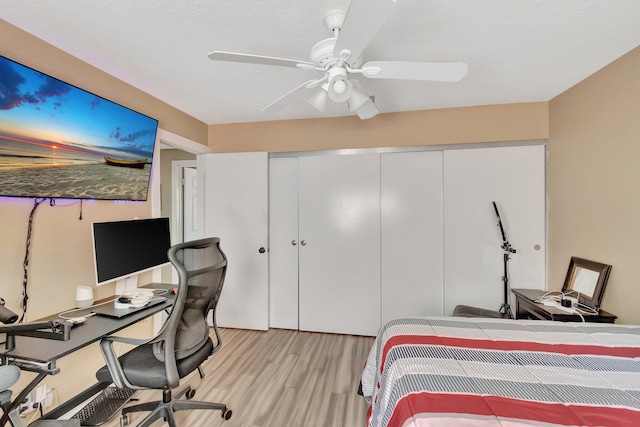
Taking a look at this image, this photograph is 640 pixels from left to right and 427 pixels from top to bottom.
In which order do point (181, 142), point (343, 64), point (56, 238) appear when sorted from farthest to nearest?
point (181, 142)
point (56, 238)
point (343, 64)

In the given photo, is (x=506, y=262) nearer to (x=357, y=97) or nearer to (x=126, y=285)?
(x=357, y=97)

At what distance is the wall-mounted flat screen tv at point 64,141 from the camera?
149 centimetres

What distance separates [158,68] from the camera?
6.82ft

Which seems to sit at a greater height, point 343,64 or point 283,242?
point 343,64

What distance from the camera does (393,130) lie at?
10.0 feet

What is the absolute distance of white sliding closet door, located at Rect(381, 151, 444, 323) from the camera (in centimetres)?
295

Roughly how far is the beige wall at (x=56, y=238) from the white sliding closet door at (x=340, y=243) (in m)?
1.75

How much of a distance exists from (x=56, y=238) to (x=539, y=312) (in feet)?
11.5

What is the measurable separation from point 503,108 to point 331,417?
3.14 meters

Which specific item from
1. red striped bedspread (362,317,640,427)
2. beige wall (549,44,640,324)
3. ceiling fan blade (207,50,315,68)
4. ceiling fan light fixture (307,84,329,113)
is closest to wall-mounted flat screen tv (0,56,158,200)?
ceiling fan blade (207,50,315,68)

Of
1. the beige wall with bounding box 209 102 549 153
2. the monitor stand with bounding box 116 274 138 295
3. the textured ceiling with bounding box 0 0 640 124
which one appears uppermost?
the textured ceiling with bounding box 0 0 640 124

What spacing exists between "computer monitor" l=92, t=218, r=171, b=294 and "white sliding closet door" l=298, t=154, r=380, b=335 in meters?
1.45

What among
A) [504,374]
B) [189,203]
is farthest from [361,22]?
[189,203]

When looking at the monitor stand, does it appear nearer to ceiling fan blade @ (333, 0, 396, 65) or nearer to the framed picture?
ceiling fan blade @ (333, 0, 396, 65)
